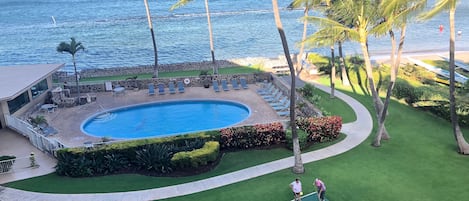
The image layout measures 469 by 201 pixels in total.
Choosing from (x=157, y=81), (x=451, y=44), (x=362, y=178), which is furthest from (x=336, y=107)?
(x=157, y=81)

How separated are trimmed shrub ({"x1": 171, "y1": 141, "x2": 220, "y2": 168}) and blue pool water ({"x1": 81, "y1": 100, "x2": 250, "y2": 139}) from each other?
6542 mm

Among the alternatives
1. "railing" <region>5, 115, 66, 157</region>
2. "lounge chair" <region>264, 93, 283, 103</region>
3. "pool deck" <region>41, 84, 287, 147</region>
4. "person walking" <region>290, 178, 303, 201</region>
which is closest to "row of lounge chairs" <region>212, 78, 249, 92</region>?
"pool deck" <region>41, 84, 287, 147</region>

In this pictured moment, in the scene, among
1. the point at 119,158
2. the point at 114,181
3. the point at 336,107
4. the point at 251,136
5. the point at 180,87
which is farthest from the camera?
the point at 180,87

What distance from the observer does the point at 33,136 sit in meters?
21.1

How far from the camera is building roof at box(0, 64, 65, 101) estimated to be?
2348 centimetres

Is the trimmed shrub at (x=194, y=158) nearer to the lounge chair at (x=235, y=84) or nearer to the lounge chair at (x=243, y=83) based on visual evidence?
the lounge chair at (x=235, y=84)

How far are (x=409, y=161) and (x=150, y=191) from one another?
1172 centimetres

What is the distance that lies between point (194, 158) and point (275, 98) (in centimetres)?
1151

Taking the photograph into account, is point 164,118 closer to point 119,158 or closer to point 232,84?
point 232,84

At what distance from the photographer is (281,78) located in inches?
1230

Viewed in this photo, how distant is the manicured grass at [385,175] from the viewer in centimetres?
1530

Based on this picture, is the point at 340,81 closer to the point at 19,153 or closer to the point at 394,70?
the point at 394,70

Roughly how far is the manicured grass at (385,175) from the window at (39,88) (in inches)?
680

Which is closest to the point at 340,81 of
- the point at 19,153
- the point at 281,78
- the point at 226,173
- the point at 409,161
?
the point at 281,78
